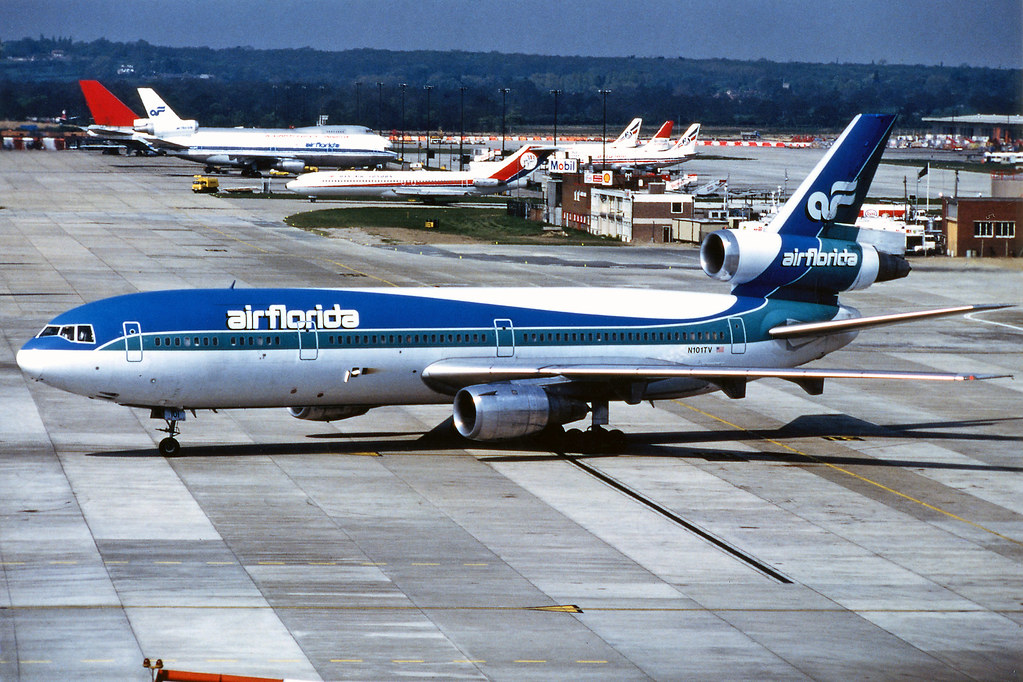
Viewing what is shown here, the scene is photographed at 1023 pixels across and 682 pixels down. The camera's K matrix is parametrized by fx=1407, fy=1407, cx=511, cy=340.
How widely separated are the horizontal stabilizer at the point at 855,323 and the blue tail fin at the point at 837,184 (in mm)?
3748

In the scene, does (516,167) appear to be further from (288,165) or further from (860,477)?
(860,477)

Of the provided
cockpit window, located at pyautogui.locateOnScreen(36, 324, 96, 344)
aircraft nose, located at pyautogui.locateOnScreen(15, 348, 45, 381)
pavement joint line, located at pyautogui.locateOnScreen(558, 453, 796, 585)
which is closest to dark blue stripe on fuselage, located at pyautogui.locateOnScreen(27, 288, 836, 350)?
cockpit window, located at pyautogui.locateOnScreen(36, 324, 96, 344)

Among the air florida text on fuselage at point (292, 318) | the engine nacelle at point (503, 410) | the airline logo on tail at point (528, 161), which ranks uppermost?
the airline logo on tail at point (528, 161)

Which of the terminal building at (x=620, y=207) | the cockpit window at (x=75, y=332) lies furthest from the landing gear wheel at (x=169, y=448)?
the terminal building at (x=620, y=207)

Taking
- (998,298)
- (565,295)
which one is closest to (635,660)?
(565,295)

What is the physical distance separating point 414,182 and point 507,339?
4699 inches

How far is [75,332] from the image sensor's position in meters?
41.7

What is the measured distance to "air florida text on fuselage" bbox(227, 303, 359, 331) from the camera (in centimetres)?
4291

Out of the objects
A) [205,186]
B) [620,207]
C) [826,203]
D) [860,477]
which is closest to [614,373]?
[860,477]

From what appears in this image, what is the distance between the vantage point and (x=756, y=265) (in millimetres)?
48906

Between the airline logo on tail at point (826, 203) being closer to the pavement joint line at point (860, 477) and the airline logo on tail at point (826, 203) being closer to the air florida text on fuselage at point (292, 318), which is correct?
the pavement joint line at point (860, 477)

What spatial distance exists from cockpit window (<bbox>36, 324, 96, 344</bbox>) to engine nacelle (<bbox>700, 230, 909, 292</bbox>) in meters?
20.9

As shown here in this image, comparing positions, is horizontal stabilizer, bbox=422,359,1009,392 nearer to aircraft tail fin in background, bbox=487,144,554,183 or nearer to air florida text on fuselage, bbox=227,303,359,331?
air florida text on fuselage, bbox=227,303,359,331

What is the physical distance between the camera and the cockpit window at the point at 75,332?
41531 millimetres
